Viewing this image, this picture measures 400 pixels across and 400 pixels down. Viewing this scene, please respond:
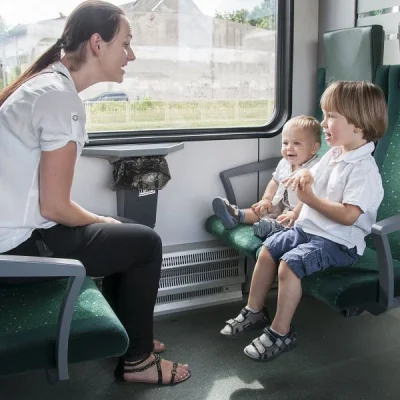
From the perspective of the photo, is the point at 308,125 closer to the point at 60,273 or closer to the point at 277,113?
the point at 277,113

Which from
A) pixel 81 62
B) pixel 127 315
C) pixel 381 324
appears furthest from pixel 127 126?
pixel 381 324

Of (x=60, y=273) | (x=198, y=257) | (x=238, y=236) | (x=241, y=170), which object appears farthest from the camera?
(x=241, y=170)

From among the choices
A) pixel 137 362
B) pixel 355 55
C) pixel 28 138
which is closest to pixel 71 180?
pixel 28 138

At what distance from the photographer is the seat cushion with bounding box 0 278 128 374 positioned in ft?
5.44

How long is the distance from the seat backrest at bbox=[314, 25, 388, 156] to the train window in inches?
13.1

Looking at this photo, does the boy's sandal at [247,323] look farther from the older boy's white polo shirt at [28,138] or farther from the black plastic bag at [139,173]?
the older boy's white polo shirt at [28,138]

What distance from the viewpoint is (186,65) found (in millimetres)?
3305

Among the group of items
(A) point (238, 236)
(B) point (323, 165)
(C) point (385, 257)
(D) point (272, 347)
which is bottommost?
(D) point (272, 347)

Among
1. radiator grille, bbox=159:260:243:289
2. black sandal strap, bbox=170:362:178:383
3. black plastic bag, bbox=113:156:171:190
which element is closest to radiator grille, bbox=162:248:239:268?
radiator grille, bbox=159:260:243:289

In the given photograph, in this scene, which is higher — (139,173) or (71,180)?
(71,180)

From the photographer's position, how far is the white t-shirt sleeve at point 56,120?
6.11 feet

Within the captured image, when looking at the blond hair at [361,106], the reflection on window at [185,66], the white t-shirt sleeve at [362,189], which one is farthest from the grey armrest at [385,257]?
the reflection on window at [185,66]

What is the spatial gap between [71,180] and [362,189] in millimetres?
1185

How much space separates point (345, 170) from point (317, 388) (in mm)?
970
